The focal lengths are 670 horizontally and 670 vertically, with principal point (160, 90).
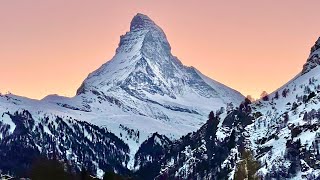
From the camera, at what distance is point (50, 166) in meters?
128

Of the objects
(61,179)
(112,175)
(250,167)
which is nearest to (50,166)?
(61,179)

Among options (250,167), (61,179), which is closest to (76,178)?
(61,179)

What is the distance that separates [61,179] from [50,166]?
3260 mm

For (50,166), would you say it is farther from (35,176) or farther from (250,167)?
(250,167)

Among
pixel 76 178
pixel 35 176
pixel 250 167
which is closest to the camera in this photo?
pixel 35 176

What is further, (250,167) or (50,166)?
(250,167)

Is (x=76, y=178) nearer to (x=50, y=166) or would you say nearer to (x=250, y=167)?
(x=50, y=166)

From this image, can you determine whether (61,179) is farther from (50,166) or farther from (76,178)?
(76,178)

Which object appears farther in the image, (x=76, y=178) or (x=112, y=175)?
(x=76, y=178)

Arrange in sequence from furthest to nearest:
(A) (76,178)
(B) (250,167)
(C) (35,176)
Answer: (B) (250,167), (A) (76,178), (C) (35,176)

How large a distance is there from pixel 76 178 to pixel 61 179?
14952 millimetres

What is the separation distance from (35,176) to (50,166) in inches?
183

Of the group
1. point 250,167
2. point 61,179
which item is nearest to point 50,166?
point 61,179

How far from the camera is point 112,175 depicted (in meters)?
128
